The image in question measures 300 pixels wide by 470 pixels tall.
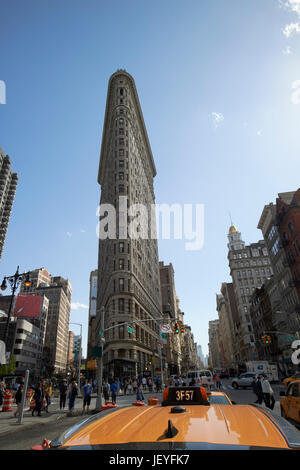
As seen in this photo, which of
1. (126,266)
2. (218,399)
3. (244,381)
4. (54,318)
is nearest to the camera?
(218,399)

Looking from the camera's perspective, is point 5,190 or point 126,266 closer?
point 126,266

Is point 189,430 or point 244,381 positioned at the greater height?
point 189,430

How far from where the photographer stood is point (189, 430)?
107 inches

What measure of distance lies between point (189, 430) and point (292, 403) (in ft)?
32.1

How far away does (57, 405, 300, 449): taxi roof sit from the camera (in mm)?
2398

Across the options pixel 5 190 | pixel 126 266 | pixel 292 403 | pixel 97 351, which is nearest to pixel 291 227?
pixel 126 266

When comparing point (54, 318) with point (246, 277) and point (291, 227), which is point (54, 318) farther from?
point (291, 227)

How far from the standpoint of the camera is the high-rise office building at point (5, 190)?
379ft

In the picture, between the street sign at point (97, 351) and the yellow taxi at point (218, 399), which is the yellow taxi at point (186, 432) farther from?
the street sign at point (97, 351)

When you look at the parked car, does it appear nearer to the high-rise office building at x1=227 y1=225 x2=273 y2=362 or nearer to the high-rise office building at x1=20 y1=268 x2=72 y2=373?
the high-rise office building at x1=227 y1=225 x2=273 y2=362

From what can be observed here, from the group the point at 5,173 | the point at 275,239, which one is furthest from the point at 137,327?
the point at 5,173

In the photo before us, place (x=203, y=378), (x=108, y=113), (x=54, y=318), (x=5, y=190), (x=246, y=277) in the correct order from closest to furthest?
(x=203, y=378) → (x=108, y=113) → (x=246, y=277) → (x=5, y=190) → (x=54, y=318)

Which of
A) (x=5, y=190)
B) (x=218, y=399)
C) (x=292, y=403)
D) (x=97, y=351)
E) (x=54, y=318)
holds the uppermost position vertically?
(x=5, y=190)

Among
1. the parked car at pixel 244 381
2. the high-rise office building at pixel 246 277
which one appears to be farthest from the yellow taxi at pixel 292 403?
the high-rise office building at pixel 246 277
